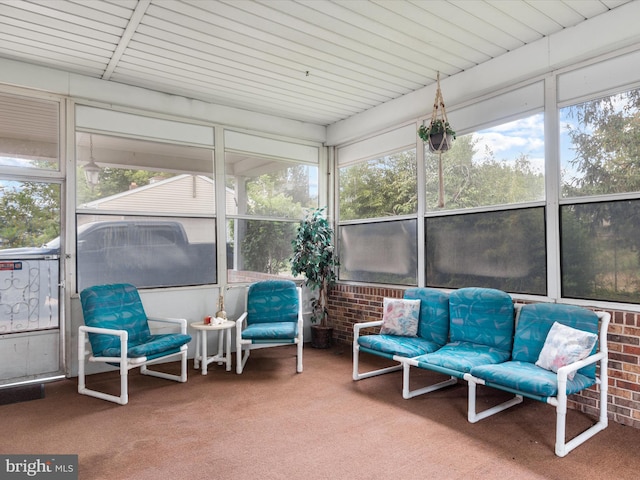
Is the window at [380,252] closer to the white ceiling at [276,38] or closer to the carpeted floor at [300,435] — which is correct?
the carpeted floor at [300,435]

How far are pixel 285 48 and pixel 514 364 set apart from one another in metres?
3.15

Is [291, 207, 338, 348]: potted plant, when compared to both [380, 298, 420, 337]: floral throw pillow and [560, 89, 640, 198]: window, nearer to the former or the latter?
[380, 298, 420, 337]: floral throw pillow

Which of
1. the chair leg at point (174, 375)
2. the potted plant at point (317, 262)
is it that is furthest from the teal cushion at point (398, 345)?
the chair leg at point (174, 375)

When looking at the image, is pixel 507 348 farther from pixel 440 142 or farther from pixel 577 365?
pixel 440 142

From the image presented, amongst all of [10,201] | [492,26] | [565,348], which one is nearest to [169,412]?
[10,201]

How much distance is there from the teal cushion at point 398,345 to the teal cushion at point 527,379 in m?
0.66

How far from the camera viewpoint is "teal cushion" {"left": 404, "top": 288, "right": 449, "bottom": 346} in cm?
392

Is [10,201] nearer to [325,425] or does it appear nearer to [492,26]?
[325,425]

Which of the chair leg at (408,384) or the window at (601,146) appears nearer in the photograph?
the window at (601,146)

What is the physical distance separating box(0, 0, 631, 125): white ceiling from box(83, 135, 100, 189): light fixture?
77cm

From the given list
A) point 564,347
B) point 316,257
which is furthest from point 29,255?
point 564,347

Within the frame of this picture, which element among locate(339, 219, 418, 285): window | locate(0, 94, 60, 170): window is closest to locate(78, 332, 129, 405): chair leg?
locate(0, 94, 60, 170): window

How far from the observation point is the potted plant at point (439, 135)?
3.73 meters

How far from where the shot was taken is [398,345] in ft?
12.2
